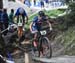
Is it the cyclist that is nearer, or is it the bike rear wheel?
the bike rear wheel

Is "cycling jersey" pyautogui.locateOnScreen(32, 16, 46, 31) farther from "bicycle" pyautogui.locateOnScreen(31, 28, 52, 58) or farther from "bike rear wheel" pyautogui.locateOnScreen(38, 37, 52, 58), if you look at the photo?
"bike rear wheel" pyautogui.locateOnScreen(38, 37, 52, 58)

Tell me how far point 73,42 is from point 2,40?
3088 millimetres

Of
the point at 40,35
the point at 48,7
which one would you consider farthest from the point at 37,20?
the point at 48,7

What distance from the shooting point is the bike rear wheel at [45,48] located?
14.5 m

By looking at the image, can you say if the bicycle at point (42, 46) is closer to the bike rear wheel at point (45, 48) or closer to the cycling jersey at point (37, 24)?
the bike rear wheel at point (45, 48)

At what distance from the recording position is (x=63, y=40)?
16.9m

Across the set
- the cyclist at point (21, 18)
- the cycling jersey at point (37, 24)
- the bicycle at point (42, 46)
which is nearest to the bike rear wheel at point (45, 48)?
the bicycle at point (42, 46)

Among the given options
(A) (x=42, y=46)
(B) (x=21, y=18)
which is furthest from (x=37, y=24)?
(B) (x=21, y=18)

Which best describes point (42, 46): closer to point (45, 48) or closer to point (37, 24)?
point (45, 48)

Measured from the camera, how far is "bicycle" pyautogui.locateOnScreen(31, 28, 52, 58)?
14.5 m

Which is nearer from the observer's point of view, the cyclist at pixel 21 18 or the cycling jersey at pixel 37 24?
the cycling jersey at pixel 37 24

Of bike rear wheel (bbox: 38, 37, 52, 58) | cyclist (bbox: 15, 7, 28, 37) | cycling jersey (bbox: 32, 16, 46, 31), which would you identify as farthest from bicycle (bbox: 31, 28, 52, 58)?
cyclist (bbox: 15, 7, 28, 37)

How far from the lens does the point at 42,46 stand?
14844 millimetres

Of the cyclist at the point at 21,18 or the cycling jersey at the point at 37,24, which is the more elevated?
the cycling jersey at the point at 37,24
